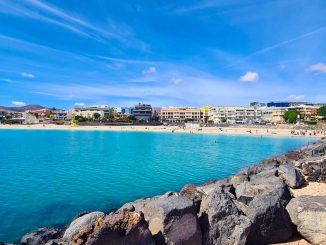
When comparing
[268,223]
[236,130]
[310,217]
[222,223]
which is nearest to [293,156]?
[310,217]

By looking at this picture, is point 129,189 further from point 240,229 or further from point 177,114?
point 177,114

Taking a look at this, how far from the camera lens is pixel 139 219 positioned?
7027 millimetres

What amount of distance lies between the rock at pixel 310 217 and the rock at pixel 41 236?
8.06m

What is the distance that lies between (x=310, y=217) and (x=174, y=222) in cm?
430

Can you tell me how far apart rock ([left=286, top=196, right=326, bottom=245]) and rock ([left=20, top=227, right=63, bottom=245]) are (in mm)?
8060

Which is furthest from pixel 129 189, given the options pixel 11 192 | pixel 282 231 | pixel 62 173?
pixel 282 231

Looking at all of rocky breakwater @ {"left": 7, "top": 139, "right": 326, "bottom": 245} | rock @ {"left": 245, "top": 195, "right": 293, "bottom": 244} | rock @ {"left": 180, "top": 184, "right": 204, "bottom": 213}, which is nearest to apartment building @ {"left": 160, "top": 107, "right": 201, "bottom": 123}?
rock @ {"left": 180, "top": 184, "right": 204, "bottom": 213}

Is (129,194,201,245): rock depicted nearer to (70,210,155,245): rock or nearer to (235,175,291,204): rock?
(70,210,155,245): rock

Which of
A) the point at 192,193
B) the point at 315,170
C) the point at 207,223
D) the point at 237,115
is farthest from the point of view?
the point at 237,115

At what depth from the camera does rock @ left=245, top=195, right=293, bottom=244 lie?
9.33 metres

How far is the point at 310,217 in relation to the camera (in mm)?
9352

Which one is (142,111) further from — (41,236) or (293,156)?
(41,236)

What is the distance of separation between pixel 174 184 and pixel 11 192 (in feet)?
35.6

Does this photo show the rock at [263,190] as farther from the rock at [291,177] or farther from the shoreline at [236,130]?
the shoreline at [236,130]
